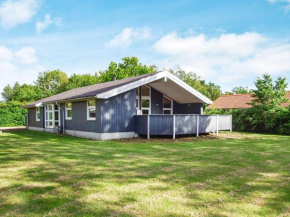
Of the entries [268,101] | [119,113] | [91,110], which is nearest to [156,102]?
[119,113]

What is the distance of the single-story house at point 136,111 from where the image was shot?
45.0 feet

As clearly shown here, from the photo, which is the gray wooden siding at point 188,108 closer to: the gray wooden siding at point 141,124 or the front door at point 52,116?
the gray wooden siding at point 141,124

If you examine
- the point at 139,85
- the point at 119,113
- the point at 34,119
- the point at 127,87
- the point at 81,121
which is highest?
the point at 139,85

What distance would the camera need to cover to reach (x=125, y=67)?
46.8 meters

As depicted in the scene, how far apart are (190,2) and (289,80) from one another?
1094 cm

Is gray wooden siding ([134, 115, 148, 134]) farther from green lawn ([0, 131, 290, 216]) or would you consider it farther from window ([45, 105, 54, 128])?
window ([45, 105, 54, 128])

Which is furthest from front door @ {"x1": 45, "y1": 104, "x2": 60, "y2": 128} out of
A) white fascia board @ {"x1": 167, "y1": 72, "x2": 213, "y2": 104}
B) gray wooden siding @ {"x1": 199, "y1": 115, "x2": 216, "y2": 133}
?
gray wooden siding @ {"x1": 199, "y1": 115, "x2": 216, "y2": 133}

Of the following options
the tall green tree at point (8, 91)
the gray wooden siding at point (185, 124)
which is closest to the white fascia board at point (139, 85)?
the gray wooden siding at point (185, 124)

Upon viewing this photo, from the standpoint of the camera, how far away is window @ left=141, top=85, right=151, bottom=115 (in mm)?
16737

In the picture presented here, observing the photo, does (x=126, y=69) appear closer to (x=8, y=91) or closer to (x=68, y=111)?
(x=68, y=111)

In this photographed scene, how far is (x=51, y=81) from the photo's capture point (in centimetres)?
6706

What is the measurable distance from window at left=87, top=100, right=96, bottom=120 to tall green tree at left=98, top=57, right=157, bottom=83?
2957 centimetres

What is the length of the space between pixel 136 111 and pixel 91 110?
2807mm

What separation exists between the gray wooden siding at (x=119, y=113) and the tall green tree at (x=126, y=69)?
3007 centimetres
